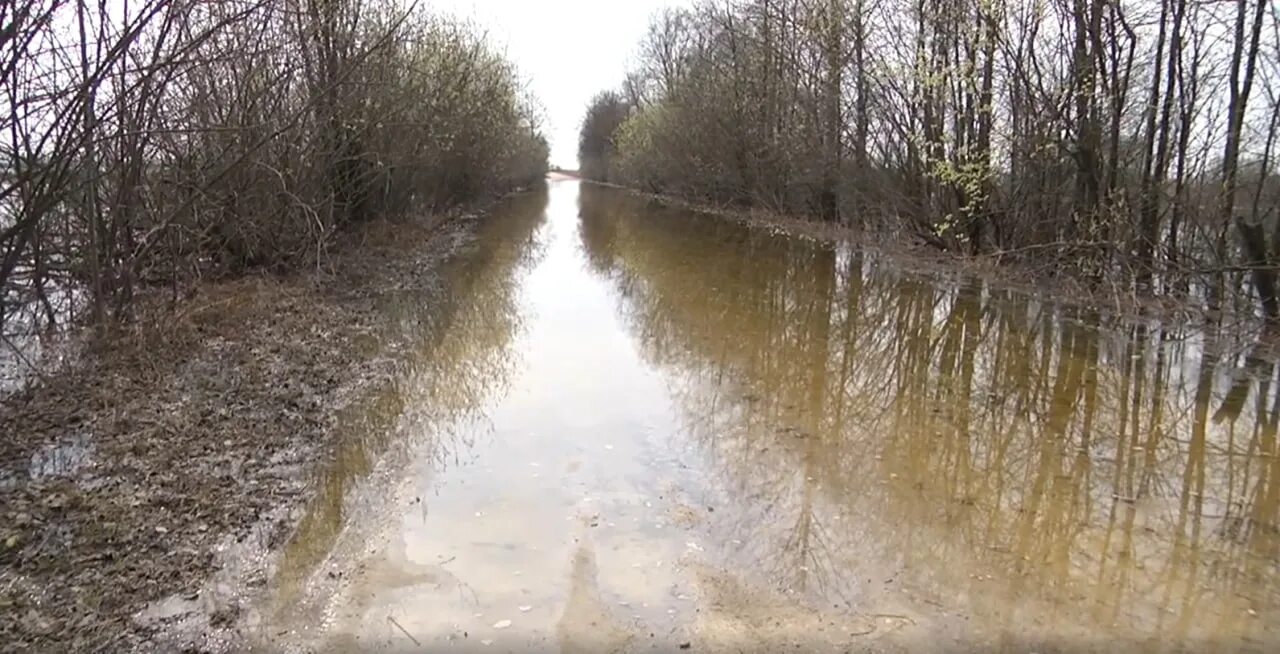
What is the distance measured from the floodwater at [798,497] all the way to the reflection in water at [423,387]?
0.03 meters

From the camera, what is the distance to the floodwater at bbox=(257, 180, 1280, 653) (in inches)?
147

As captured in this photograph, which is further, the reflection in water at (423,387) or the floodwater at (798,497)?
the reflection in water at (423,387)

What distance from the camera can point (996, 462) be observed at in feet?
18.9

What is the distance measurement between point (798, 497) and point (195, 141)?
9.21m

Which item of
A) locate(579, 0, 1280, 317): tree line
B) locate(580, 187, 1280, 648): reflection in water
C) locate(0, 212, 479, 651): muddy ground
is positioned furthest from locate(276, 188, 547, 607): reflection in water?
locate(579, 0, 1280, 317): tree line

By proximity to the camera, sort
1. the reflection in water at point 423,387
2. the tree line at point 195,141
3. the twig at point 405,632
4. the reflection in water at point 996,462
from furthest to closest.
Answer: the tree line at point 195,141, the reflection in water at point 423,387, the reflection in water at point 996,462, the twig at point 405,632

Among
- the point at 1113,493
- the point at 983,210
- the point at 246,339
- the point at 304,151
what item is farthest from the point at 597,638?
the point at 983,210

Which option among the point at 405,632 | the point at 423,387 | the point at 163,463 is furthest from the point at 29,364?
the point at 405,632

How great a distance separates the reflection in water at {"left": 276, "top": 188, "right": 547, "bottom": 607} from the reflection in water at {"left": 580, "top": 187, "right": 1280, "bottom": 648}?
192 centimetres

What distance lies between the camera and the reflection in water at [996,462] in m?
4.03

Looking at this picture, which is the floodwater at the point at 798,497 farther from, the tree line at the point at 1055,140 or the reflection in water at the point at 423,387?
the tree line at the point at 1055,140

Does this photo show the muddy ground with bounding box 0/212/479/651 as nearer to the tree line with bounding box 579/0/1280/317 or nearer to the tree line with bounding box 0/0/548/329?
the tree line with bounding box 0/0/548/329

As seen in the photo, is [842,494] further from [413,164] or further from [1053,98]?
[413,164]

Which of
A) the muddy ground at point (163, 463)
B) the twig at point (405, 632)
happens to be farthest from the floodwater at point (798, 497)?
the muddy ground at point (163, 463)
